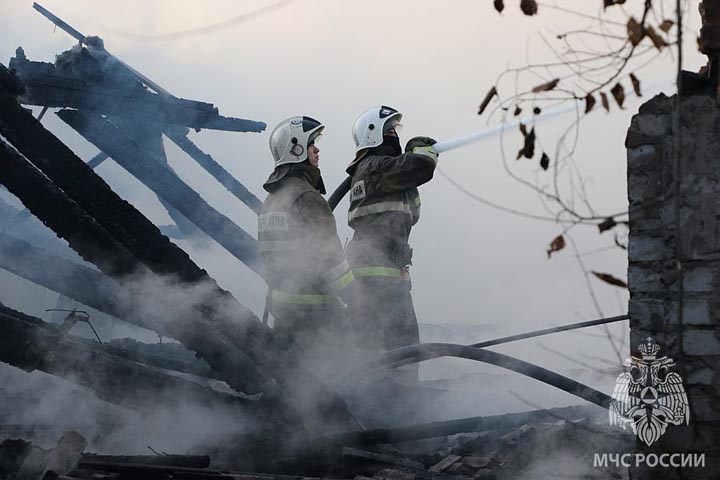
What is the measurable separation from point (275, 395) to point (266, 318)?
74.7 inches

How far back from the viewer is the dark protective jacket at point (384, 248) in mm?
7539

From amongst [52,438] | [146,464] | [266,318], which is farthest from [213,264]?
[146,464]

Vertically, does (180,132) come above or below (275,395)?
above

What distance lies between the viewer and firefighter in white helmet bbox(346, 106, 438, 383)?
7.55 metres

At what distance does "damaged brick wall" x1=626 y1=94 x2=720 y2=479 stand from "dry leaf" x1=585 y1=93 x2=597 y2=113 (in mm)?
590

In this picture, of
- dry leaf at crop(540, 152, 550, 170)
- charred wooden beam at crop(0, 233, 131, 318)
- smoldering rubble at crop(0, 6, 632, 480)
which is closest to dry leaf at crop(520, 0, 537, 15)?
dry leaf at crop(540, 152, 550, 170)

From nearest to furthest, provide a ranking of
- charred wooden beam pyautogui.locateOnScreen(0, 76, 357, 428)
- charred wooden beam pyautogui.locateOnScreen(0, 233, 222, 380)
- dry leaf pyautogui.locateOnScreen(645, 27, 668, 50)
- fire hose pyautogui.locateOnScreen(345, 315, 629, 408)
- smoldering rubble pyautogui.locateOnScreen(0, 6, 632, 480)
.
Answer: dry leaf pyautogui.locateOnScreen(645, 27, 668, 50)
smoldering rubble pyautogui.locateOnScreen(0, 6, 632, 480)
fire hose pyautogui.locateOnScreen(345, 315, 629, 408)
charred wooden beam pyautogui.locateOnScreen(0, 76, 357, 428)
charred wooden beam pyautogui.locateOnScreen(0, 233, 222, 380)

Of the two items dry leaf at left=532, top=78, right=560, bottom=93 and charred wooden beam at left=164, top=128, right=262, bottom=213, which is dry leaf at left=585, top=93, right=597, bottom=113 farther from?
charred wooden beam at left=164, top=128, right=262, bottom=213

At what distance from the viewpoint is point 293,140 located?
6.95 m

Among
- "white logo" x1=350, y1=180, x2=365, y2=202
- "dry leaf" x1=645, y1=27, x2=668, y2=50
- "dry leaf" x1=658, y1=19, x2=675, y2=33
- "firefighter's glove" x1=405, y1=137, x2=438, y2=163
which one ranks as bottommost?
"dry leaf" x1=645, y1=27, x2=668, y2=50

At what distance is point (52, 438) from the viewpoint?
6.07 metres

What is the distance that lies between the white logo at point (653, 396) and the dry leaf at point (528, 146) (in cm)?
107

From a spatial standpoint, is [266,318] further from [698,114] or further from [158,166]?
[698,114]

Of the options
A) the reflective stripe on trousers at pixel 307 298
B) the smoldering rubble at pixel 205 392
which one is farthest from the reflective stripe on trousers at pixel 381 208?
the smoldering rubble at pixel 205 392
